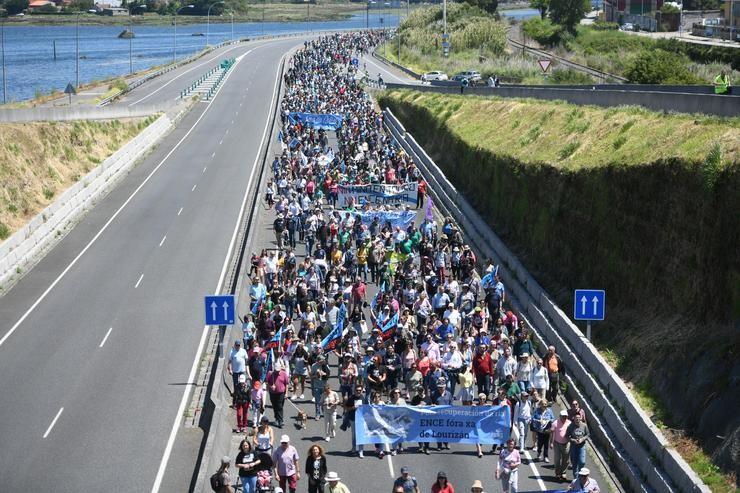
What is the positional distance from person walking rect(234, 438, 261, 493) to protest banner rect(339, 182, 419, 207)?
23.8 metres

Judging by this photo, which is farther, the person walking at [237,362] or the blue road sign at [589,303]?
the blue road sign at [589,303]

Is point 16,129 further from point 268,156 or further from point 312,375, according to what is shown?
point 312,375

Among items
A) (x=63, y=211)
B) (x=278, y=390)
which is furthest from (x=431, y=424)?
(x=63, y=211)

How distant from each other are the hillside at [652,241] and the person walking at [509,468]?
3.03 meters

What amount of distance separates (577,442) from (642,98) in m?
18.3

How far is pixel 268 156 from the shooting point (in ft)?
173

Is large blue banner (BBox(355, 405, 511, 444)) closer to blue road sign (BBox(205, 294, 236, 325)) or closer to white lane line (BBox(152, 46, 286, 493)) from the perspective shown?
white lane line (BBox(152, 46, 286, 493))

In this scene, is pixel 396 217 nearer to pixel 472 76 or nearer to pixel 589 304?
pixel 589 304

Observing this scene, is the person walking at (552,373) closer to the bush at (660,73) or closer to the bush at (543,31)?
the bush at (660,73)

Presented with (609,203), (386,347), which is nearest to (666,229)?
(609,203)

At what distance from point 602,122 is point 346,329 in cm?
1314

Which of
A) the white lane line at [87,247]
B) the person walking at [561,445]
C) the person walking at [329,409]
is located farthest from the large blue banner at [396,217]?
the person walking at [561,445]

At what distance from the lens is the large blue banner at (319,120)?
6247 cm

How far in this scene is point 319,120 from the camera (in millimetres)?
62531
